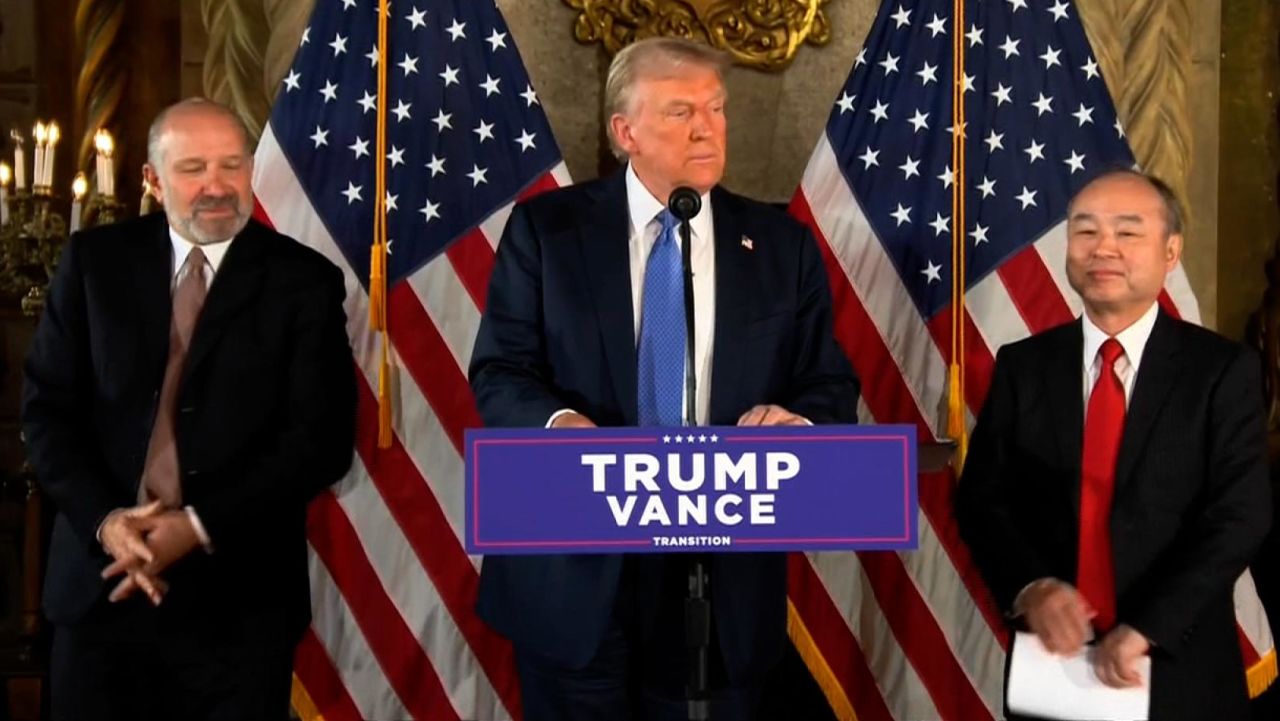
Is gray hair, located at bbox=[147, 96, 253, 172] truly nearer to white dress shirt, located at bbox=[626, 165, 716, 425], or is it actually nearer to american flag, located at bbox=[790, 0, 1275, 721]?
white dress shirt, located at bbox=[626, 165, 716, 425]

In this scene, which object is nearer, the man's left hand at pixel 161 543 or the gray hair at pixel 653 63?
the man's left hand at pixel 161 543

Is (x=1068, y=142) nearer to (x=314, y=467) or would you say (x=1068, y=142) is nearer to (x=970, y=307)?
(x=970, y=307)

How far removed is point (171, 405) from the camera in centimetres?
312

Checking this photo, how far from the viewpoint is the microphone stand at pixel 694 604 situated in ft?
8.32

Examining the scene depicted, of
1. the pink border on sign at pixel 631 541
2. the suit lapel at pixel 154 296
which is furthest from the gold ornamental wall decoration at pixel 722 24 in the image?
the pink border on sign at pixel 631 541

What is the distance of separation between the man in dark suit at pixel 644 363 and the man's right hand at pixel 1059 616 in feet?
1.67

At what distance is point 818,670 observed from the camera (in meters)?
4.22

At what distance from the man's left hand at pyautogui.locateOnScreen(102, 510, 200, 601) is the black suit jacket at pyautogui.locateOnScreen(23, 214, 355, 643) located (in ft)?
0.13

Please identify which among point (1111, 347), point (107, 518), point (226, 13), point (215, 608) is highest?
point (226, 13)

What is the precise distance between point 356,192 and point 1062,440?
2.03 m

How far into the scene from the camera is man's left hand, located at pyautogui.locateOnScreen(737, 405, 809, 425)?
271cm

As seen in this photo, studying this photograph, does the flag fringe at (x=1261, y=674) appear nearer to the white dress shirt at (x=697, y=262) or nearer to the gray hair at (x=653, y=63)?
the white dress shirt at (x=697, y=262)

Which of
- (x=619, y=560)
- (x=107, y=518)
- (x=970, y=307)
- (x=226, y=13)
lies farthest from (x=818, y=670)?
(x=226, y=13)

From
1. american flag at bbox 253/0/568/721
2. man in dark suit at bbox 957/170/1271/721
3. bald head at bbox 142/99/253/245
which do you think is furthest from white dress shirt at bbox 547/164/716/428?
american flag at bbox 253/0/568/721
